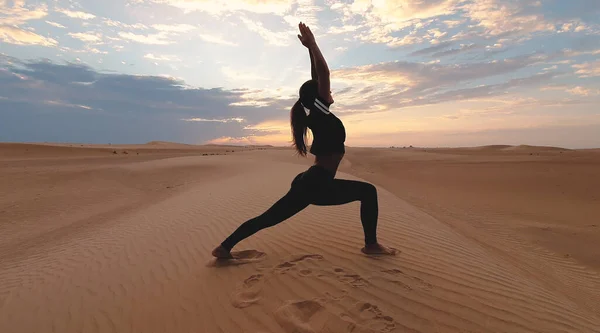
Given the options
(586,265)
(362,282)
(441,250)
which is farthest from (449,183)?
(362,282)

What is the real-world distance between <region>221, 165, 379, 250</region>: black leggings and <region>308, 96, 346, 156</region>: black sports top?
22cm

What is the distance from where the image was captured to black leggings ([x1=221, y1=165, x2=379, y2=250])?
11.5 feet

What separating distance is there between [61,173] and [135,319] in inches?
721

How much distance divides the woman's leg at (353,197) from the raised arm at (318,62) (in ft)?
3.16

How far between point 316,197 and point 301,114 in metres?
0.89

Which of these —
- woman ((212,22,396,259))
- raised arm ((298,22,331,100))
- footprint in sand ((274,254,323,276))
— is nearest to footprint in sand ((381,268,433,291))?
woman ((212,22,396,259))

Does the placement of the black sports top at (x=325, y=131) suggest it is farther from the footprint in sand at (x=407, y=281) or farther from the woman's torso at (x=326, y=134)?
the footprint in sand at (x=407, y=281)

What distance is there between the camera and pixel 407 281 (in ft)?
11.1

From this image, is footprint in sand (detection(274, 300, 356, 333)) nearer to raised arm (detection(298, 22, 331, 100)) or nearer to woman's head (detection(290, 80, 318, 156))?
woman's head (detection(290, 80, 318, 156))

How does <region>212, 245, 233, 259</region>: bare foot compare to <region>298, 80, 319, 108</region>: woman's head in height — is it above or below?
below

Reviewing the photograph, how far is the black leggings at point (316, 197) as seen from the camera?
3.49 meters

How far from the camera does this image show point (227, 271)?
3783 millimetres

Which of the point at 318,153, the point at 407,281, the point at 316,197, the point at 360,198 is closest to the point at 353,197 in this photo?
the point at 360,198

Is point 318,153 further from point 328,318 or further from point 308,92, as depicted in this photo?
point 328,318
